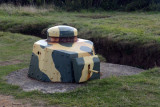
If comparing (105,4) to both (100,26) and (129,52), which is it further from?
(129,52)

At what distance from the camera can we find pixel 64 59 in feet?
20.7

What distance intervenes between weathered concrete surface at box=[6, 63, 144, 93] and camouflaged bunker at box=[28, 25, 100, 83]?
0.18 m

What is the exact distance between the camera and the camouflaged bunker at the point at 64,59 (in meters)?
6.27

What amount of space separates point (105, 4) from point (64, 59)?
45.8 ft

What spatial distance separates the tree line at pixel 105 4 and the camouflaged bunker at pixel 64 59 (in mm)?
12328

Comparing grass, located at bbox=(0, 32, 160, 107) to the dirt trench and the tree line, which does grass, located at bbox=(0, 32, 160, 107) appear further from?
the tree line

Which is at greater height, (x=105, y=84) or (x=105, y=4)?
(x=105, y=84)

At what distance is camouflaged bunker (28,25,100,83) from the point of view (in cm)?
627

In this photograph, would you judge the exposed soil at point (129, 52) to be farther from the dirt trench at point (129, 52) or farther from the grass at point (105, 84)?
the grass at point (105, 84)

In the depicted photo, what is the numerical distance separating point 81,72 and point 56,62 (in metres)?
0.56

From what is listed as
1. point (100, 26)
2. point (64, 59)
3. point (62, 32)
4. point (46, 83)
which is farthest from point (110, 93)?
point (100, 26)

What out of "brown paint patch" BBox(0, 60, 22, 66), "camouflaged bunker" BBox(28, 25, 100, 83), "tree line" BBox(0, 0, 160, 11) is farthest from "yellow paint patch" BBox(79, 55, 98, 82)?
"tree line" BBox(0, 0, 160, 11)

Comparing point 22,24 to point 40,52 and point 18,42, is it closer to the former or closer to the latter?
point 18,42

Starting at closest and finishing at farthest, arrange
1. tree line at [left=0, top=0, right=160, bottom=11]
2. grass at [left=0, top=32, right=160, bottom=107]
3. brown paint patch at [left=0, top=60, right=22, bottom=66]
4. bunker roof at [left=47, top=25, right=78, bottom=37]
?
1. grass at [left=0, top=32, right=160, bottom=107]
2. bunker roof at [left=47, top=25, right=78, bottom=37]
3. brown paint patch at [left=0, top=60, right=22, bottom=66]
4. tree line at [left=0, top=0, right=160, bottom=11]
